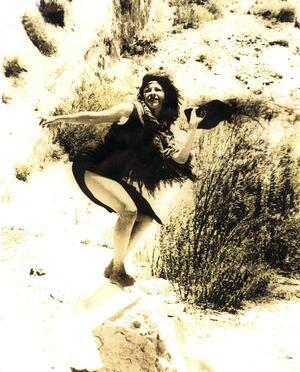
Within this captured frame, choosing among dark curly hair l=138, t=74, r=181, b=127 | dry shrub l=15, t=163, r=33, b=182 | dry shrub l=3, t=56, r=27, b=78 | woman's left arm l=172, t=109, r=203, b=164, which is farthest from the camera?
dry shrub l=3, t=56, r=27, b=78

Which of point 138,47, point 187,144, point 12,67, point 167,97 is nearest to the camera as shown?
point 187,144

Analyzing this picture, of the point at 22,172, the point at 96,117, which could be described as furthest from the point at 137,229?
the point at 22,172

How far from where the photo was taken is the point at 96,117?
3.18 meters

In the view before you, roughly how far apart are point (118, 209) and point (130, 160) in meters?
0.52

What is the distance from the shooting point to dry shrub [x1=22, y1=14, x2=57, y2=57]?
9.30 m

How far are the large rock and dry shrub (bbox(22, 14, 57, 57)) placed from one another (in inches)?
283

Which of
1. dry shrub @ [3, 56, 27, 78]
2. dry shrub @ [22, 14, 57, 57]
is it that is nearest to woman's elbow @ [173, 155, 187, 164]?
dry shrub @ [3, 56, 27, 78]

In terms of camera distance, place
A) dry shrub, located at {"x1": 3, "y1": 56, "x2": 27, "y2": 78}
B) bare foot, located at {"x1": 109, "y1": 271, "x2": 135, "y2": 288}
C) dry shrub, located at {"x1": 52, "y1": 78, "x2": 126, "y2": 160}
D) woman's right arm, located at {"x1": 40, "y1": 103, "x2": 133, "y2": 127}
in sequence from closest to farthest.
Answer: woman's right arm, located at {"x1": 40, "y1": 103, "x2": 133, "y2": 127} → bare foot, located at {"x1": 109, "y1": 271, "x2": 135, "y2": 288} → dry shrub, located at {"x1": 52, "y1": 78, "x2": 126, "y2": 160} → dry shrub, located at {"x1": 3, "y1": 56, "x2": 27, "y2": 78}

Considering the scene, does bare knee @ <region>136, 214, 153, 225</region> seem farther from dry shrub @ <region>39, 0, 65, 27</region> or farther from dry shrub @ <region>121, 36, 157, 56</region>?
dry shrub @ <region>39, 0, 65, 27</region>

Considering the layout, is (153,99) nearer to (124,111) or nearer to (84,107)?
(124,111)

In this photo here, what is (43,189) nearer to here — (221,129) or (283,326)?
(221,129)

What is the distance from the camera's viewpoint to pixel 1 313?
13.1 feet

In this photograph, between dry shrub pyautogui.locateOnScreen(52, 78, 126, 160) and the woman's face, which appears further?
dry shrub pyautogui.locateOnScreen(52, 78, 126, 160)

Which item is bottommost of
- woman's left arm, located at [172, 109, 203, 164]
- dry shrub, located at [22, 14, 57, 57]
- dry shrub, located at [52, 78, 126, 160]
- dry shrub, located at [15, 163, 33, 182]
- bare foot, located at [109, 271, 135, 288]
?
bare foot, located at [109, 271, 135, 288]
